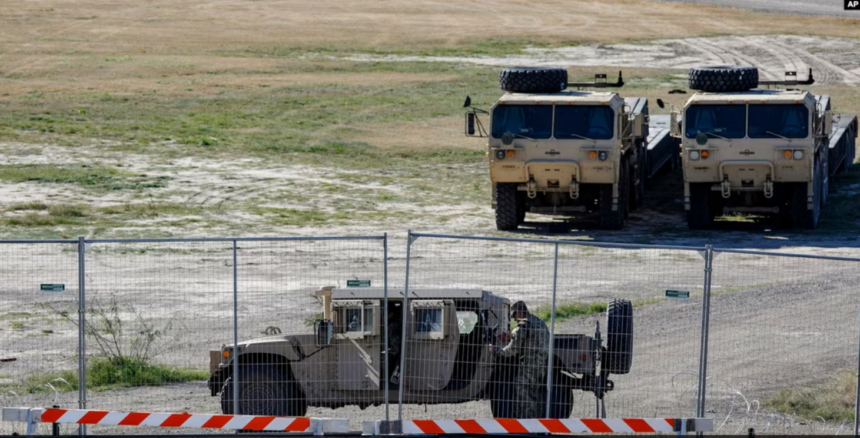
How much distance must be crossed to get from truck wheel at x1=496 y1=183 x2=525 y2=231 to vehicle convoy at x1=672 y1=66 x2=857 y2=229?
2908mm

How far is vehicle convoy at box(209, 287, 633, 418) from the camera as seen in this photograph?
37.6ft

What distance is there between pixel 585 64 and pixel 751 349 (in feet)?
135

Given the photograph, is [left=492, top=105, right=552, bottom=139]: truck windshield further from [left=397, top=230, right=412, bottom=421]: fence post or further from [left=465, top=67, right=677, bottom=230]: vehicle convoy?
[left=397, top=230, right=412, bottom=421]: fence post

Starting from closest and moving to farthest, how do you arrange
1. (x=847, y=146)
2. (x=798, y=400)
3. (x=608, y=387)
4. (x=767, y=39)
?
(x=608, y=387)
(x=798, y=400)
(x=847, y=146)
(x=767, y=39)

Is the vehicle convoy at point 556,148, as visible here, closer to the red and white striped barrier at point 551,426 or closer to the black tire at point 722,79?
the black tire at point 722,79

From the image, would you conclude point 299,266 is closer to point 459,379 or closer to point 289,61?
point 459,379

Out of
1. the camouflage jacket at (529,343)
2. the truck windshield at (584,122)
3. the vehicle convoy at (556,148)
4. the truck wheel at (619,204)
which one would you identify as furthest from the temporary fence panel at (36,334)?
the truck wheel at (619,204)

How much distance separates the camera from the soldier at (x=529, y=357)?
447 inches

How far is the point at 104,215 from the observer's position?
24.0 metres

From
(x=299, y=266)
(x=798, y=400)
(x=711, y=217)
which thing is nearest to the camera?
(x=798, y=400)

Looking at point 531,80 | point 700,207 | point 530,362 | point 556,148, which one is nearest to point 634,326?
point 530,362

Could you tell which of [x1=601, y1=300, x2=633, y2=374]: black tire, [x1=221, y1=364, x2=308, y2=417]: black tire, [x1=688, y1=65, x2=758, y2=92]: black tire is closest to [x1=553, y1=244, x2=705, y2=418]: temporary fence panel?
[x1=601, y1=300, x2=633, y2=374]: black tire

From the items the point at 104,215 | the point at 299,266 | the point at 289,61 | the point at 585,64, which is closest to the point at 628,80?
the point at 585,64

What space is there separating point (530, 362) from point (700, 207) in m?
12.4
